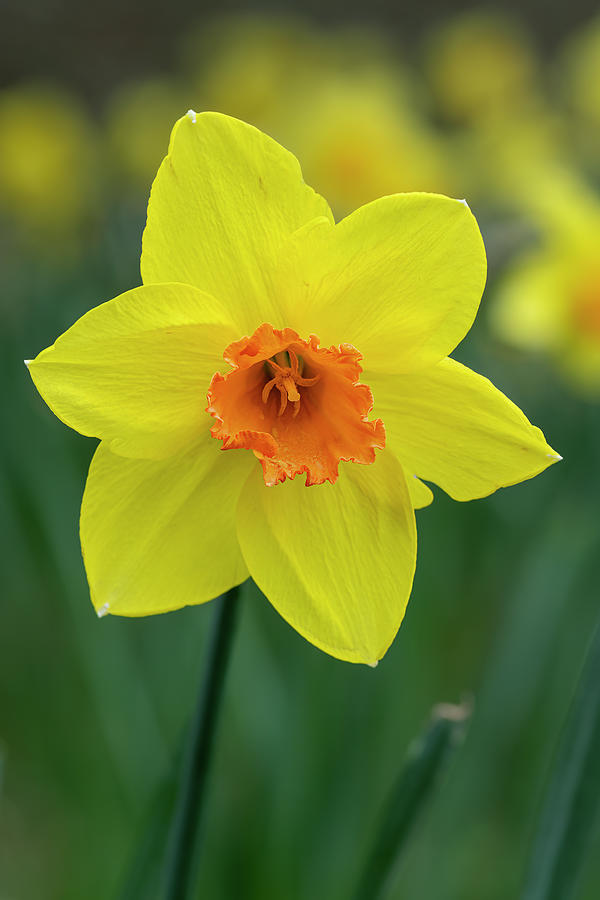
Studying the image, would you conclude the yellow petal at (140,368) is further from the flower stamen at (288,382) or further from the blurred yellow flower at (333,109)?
the blurred yellow flower at (333,109)

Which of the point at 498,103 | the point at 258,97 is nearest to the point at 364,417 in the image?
the point at 258,97

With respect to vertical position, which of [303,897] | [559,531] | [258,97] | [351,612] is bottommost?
[303,897]

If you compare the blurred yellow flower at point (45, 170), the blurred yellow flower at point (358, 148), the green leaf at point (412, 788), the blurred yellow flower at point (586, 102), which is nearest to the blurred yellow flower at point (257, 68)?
the blurred yellow flower at point (358, 148)

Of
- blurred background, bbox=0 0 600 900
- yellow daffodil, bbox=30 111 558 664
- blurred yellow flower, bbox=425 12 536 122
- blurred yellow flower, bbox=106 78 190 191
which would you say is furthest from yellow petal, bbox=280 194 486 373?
blurred yellow flower, bbox=425 12 536 122

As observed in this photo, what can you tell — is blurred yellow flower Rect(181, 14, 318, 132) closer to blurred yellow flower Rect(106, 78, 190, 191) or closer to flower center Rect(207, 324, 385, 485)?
blurred yellow flower Rect(106, 78, 190, 191)

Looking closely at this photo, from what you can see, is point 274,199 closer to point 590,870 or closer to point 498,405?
point 498,405

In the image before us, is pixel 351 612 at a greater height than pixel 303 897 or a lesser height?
greater
